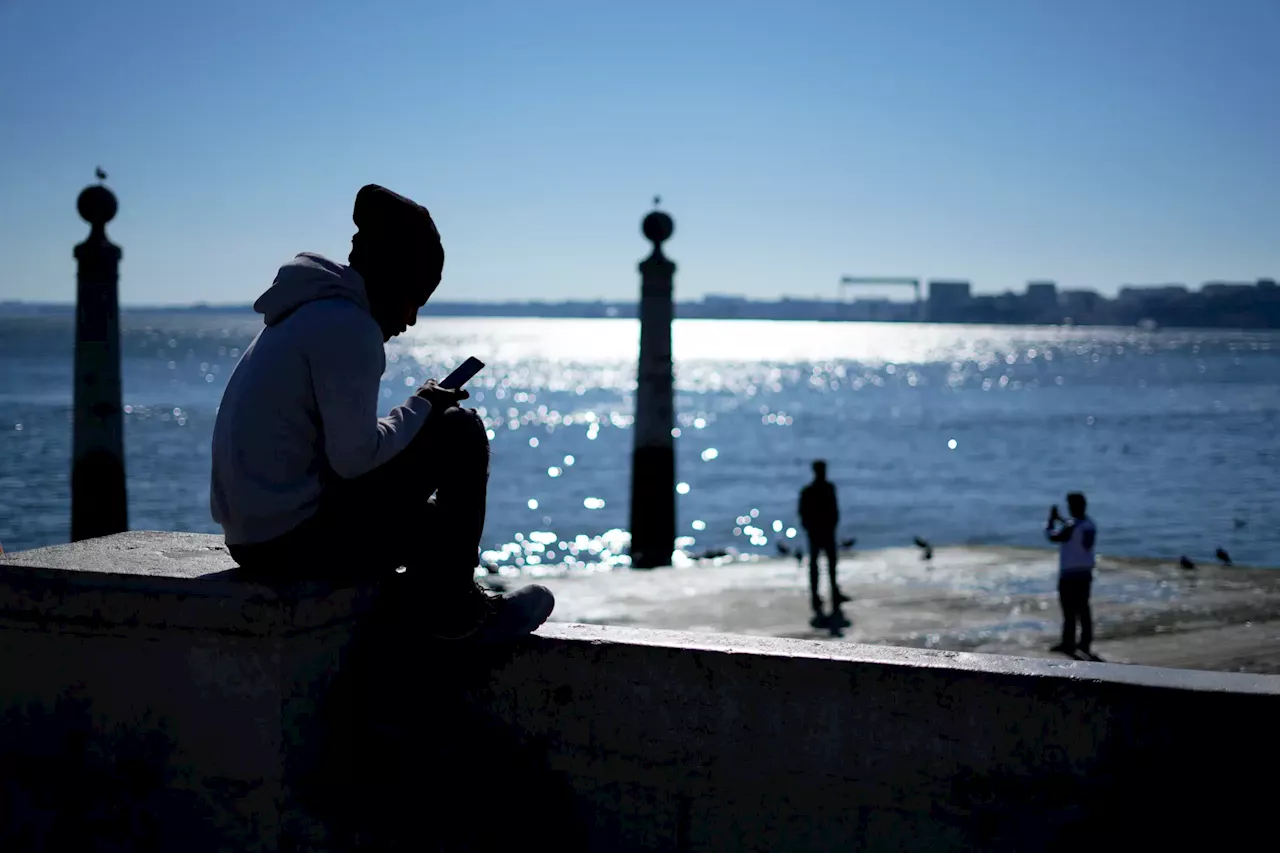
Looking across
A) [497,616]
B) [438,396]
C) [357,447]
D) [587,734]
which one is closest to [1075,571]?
[587,734]

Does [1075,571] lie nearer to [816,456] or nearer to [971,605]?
[971,605]

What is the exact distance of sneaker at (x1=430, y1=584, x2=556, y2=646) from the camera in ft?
10.5

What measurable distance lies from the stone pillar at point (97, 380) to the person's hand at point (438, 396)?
14463 millimetres

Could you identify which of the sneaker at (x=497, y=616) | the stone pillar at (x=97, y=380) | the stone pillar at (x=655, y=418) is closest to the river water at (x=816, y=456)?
the stone pillar at (x=655, y=418)

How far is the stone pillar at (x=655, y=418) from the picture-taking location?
18.5 metres

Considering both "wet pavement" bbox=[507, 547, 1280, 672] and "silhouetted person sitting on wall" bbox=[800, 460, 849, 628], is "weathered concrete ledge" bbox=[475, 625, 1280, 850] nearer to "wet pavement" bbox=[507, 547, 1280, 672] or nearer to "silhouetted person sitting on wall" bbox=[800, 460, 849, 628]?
"wet pavement" bbox=[507, 547, 1280, 672]

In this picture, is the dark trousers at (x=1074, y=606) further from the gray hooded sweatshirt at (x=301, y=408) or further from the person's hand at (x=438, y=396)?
the gray hooded sweatshirt at (x=301, y=408)

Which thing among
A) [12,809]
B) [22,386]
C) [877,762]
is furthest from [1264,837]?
[22,386]

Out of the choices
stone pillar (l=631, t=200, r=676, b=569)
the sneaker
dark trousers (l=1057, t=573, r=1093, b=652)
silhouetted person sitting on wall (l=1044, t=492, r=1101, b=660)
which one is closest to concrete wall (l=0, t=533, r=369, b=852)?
the sneaker

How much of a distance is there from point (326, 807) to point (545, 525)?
32413 mm

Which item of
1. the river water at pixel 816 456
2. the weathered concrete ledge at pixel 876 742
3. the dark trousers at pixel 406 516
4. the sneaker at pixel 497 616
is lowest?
the river water at pixel 816 456

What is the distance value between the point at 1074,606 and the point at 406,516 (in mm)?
9185

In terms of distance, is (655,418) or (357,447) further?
(655,418)

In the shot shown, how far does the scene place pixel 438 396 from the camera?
3191 millimetres
